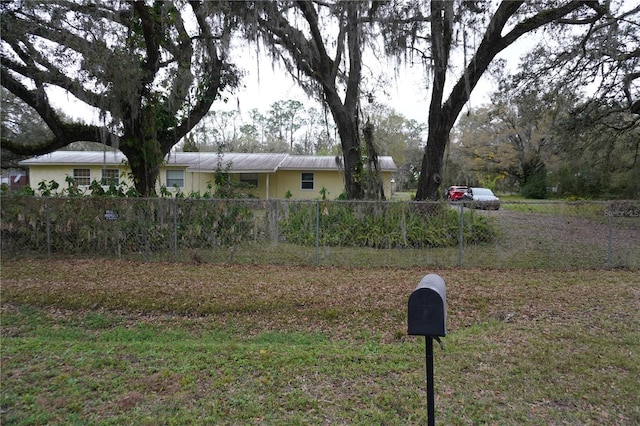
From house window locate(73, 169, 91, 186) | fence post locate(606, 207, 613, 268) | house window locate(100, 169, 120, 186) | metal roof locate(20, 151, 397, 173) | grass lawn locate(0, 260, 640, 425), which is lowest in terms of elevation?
grass lawn locate(0, 260, 640, 425)

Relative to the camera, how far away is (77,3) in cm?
817

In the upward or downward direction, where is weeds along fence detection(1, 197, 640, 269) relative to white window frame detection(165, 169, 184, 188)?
downward

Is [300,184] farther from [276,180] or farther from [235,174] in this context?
[235,174]

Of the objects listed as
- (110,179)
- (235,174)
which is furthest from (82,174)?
(110,179)

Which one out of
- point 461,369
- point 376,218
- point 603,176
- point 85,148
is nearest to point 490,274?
point 376,218

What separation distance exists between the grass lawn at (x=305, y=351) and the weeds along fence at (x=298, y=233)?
1.17 metres

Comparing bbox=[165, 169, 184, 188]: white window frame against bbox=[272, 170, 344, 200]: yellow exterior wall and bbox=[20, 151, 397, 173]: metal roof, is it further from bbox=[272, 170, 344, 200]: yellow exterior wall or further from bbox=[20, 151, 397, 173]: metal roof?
bbox=[272, 170, 344, 200]: yellow exterior wall

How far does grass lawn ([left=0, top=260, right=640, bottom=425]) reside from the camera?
2.86 meters

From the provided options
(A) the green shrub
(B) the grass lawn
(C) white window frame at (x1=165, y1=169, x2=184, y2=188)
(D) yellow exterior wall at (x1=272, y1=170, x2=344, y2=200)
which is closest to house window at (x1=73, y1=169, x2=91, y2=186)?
(C) white window frame at (x1=165, y1=169, x2=184, y2=188)

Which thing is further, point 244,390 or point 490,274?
point 490,274

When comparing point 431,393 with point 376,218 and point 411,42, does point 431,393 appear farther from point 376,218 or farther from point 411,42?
point 411,42

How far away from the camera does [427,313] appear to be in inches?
76.1

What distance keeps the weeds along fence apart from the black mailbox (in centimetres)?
589

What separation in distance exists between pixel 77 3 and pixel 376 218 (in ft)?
25.8
